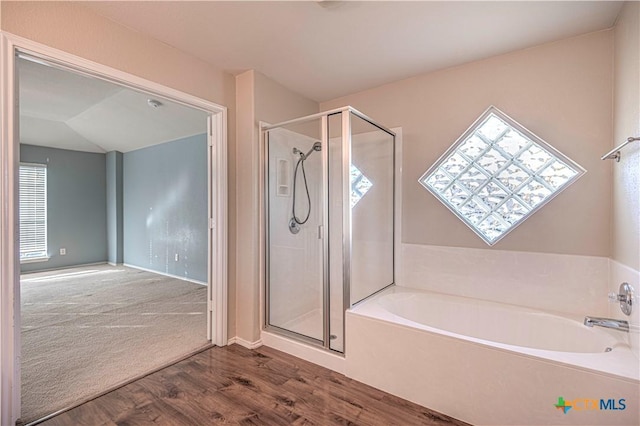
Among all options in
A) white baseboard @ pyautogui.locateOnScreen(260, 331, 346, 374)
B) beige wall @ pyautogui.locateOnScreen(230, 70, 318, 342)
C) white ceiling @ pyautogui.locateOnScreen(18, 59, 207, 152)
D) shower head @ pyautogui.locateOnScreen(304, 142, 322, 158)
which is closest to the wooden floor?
white baseboard @ pyautogui.locateOnScreen(260, 331, 346, 374)

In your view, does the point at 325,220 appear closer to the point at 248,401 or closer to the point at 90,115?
the point at 248,401

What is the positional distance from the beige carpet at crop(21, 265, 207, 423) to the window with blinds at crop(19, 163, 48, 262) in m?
0.84

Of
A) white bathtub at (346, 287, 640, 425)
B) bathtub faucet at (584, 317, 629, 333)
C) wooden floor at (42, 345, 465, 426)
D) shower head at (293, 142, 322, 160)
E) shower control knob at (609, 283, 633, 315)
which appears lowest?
wooden floor at (42, 345, 465, 426)

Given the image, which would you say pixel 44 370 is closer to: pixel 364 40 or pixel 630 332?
pixel 364 40

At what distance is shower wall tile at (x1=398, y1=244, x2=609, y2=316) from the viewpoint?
6.65ft

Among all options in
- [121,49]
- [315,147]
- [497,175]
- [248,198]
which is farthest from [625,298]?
[121,49]

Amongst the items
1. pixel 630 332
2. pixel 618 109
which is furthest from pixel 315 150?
pixel 630 332

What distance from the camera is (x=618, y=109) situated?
1.84 m

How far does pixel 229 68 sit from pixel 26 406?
9.09ft

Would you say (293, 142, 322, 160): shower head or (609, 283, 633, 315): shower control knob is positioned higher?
(293, 142, 322, 160): shower head

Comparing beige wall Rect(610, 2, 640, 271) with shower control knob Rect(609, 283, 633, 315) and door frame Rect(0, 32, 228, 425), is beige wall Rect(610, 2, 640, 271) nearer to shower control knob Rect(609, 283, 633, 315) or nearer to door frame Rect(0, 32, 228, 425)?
shower control knob Rect(609, 283, 633, 315)

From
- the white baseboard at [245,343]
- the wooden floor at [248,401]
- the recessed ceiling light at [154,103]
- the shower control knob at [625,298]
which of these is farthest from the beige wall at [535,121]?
the recessed ceiling light at [154,103]

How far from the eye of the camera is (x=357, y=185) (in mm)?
2438

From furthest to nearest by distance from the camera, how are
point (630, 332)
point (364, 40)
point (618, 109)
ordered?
point (364, 40), point (618, 109), point (630, 332)
